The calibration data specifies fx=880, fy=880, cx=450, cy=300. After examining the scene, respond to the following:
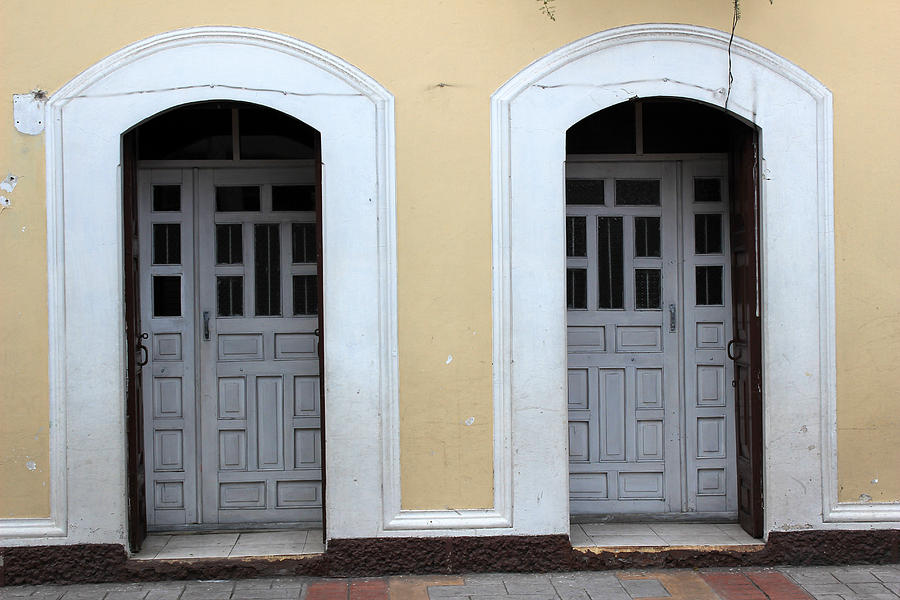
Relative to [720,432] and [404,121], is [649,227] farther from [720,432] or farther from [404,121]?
[404,121]

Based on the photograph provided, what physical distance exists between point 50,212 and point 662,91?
3701 millimetres

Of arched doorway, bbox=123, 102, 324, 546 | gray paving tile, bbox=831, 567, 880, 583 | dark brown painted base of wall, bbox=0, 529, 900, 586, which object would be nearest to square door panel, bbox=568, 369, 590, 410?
dark brown painted base of wall, bbox=0, 529, 900, 586

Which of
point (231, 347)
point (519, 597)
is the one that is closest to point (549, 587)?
point (519, 597)

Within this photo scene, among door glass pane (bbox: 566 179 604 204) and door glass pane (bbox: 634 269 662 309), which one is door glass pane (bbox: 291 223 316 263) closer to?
door glass pane (bbox: 566 179 604 204)

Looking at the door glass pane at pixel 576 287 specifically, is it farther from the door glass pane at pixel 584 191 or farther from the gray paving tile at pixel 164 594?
the gray paving tile at pixel 164 594

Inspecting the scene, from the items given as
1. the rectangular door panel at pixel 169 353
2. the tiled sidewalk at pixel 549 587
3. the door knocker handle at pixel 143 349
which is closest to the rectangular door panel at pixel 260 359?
the rectangular door panel at pixel 169 353

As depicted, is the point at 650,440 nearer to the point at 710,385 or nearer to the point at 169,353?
the point at 710,385

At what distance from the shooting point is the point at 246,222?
19.4ft

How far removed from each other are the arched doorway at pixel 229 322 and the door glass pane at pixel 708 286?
2.62m

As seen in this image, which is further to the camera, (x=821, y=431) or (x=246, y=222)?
(x=246, y=222)

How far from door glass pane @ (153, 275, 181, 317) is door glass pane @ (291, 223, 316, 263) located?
0.79m

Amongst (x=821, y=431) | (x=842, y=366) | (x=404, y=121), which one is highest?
(x=404, y=121)

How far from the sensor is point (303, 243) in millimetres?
5922

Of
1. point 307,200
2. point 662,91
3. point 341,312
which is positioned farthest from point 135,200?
point 662,91
